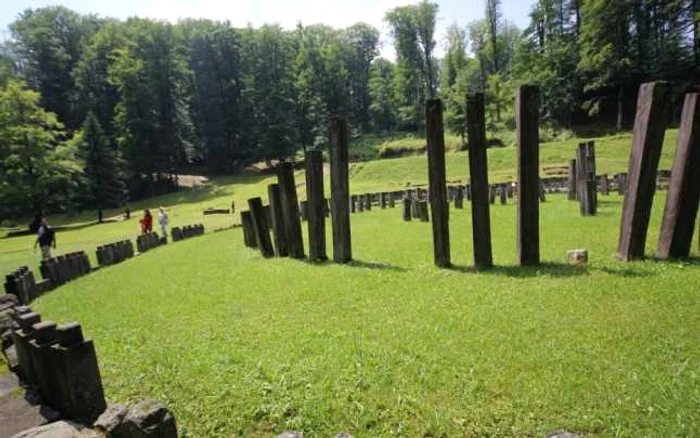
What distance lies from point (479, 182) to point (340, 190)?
10.3 ft

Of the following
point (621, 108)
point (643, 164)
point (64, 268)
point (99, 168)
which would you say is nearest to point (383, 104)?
point (621, 108)

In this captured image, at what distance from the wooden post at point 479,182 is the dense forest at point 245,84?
140 feet

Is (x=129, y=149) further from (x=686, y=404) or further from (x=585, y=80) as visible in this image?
(x=686, y=404)

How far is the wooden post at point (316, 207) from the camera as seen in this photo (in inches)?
398

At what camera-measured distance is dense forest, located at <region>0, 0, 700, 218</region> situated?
147 feet

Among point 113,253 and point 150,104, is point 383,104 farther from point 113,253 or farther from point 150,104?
point 113,253

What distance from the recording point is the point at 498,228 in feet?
39.6

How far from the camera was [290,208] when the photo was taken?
34.7 feet

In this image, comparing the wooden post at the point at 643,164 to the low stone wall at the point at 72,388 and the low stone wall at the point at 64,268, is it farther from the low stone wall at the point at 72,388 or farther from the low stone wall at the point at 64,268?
the low stone wall at the point at 64,268

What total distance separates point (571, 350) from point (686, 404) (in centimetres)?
104

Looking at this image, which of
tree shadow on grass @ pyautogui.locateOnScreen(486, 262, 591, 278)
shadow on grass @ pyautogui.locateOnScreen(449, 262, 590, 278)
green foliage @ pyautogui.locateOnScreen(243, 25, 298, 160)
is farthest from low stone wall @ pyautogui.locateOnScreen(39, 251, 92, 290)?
green foliage @ pyautogui.locateOnScreen(243, 25, 298, 160)

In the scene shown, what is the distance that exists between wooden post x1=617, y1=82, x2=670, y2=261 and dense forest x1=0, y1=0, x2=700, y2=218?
45.0m

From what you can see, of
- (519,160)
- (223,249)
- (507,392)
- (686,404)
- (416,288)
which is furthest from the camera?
(223,249)

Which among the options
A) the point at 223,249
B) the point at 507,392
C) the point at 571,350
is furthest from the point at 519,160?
the point at 223,249
